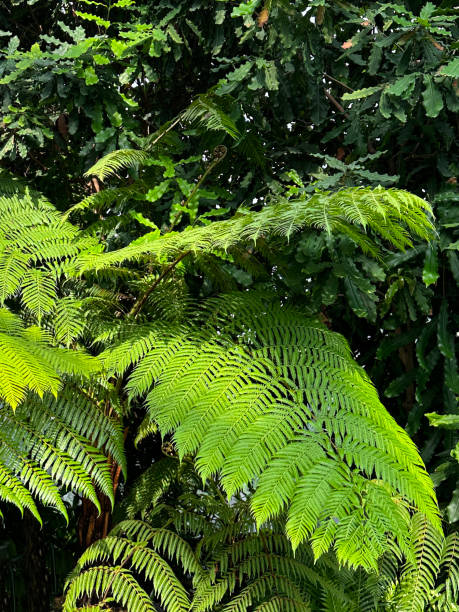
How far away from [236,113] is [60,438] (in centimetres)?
103

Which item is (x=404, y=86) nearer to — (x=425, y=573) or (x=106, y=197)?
(x=106, y=197)

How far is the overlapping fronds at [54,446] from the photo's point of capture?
133cm

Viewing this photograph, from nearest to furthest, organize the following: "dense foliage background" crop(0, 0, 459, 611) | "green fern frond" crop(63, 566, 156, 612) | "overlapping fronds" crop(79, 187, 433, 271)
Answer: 1. "overlapping fronds" crop(79, 187, 433, 271)
2. "green fern frond" crop(63, 566, 156, 612)
3. "dense foliage background" crop(0, 0, 459, 611)

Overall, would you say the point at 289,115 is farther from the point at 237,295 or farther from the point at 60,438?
the point at 60,438

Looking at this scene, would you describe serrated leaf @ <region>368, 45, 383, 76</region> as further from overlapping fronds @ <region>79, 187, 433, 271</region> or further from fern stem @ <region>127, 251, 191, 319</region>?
fern stem @ <region>127, 251, 191, 319</region>

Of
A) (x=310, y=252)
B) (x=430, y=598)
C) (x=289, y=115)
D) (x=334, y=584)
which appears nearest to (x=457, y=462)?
(x=430, y=598)

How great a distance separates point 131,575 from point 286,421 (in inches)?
21.5

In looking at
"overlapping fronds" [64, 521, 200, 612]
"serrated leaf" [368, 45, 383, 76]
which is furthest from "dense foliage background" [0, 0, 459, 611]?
"overlapping fronds" [64, 521, 200, 612]

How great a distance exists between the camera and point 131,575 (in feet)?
4.90

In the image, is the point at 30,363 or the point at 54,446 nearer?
the point at 30,363

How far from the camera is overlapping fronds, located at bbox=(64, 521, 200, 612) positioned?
1466mm

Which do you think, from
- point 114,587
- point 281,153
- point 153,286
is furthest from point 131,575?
point 281,153

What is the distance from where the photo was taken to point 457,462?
1.71m

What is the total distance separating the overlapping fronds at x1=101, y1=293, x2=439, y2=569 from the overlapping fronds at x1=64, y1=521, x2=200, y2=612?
0.92ft
